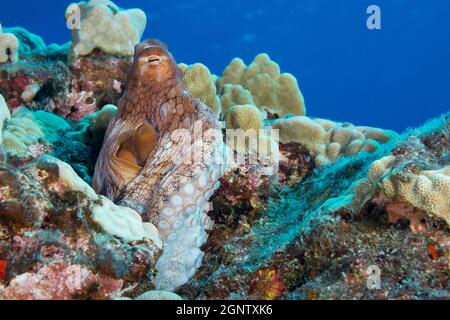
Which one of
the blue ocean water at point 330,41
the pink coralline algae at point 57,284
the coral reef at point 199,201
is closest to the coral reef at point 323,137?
the coral reef at point 199,201

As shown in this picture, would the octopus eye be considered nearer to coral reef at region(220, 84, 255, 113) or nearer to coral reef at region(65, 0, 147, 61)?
coral reef at region(220, 84, 255, 113)

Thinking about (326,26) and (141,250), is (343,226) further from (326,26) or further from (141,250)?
(326,26)

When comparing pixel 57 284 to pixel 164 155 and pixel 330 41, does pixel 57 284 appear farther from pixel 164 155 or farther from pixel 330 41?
pixel 330 41

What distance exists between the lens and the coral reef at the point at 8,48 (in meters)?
6.54

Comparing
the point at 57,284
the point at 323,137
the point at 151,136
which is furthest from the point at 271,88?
the point at 57,284

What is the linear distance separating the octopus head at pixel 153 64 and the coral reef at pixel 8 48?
4.22m

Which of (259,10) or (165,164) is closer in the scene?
(165,164)

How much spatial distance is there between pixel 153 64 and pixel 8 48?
177 inches

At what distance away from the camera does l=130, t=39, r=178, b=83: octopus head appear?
3.52m

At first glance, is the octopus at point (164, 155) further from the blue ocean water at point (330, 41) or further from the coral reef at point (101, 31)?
the blue ocean water at point (330, 41)

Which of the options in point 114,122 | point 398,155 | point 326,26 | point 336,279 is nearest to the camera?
point 336,279

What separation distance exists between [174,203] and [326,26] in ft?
395
